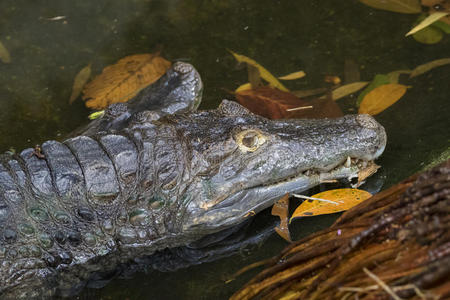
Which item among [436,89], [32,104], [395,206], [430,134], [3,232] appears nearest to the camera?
[395,206]

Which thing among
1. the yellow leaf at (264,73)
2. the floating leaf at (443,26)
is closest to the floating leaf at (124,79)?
the yellow leaf at (264,73)

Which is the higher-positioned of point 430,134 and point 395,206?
point 395,206

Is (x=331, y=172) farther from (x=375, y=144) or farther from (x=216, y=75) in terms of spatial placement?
(x=216, y=75)

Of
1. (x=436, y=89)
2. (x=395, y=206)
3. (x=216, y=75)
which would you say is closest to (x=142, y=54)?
(x=216, y=75)

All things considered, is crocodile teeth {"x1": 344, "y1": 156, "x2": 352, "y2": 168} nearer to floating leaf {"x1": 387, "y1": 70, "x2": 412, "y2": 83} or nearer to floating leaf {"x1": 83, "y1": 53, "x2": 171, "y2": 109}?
floating leaf {"x1": 387, "y1": 70, "x2": 412, "y2": 83}

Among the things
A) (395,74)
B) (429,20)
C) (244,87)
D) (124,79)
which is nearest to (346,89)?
(395,74)

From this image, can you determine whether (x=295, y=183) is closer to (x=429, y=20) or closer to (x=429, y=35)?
(x=429, y=35)

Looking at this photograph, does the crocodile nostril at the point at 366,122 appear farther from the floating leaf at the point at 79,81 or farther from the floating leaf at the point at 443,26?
the floating leaf at the point at 79,81
